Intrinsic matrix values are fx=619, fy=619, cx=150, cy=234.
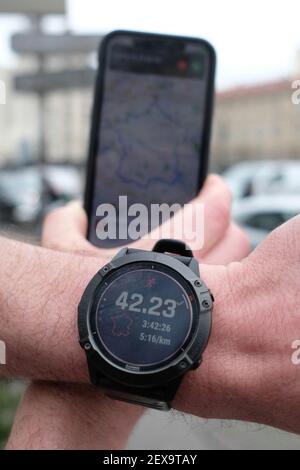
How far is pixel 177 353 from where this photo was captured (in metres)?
1.02

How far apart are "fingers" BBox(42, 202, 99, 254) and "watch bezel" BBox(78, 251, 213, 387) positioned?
22cm

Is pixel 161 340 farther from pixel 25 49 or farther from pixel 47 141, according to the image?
pixel 47 141

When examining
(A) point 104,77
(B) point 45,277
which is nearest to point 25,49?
(A) point 104,77

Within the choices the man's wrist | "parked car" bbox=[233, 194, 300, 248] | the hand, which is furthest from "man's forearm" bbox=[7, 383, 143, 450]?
"parked car" bbox=[233, 194, 300, 248]

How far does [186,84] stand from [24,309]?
91 cm

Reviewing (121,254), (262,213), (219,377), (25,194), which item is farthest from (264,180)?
(219,377)

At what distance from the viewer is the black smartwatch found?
1.02 meters

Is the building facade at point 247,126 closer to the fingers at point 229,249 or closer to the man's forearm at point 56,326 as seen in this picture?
the fingers at point 229,249

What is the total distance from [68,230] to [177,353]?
541mm

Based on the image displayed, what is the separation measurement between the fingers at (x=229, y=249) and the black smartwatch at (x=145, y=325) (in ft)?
1.01

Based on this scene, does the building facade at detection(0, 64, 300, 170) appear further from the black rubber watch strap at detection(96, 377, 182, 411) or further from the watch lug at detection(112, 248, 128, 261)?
the black rubber watch strap at detection(96, 377, 182, 411)
